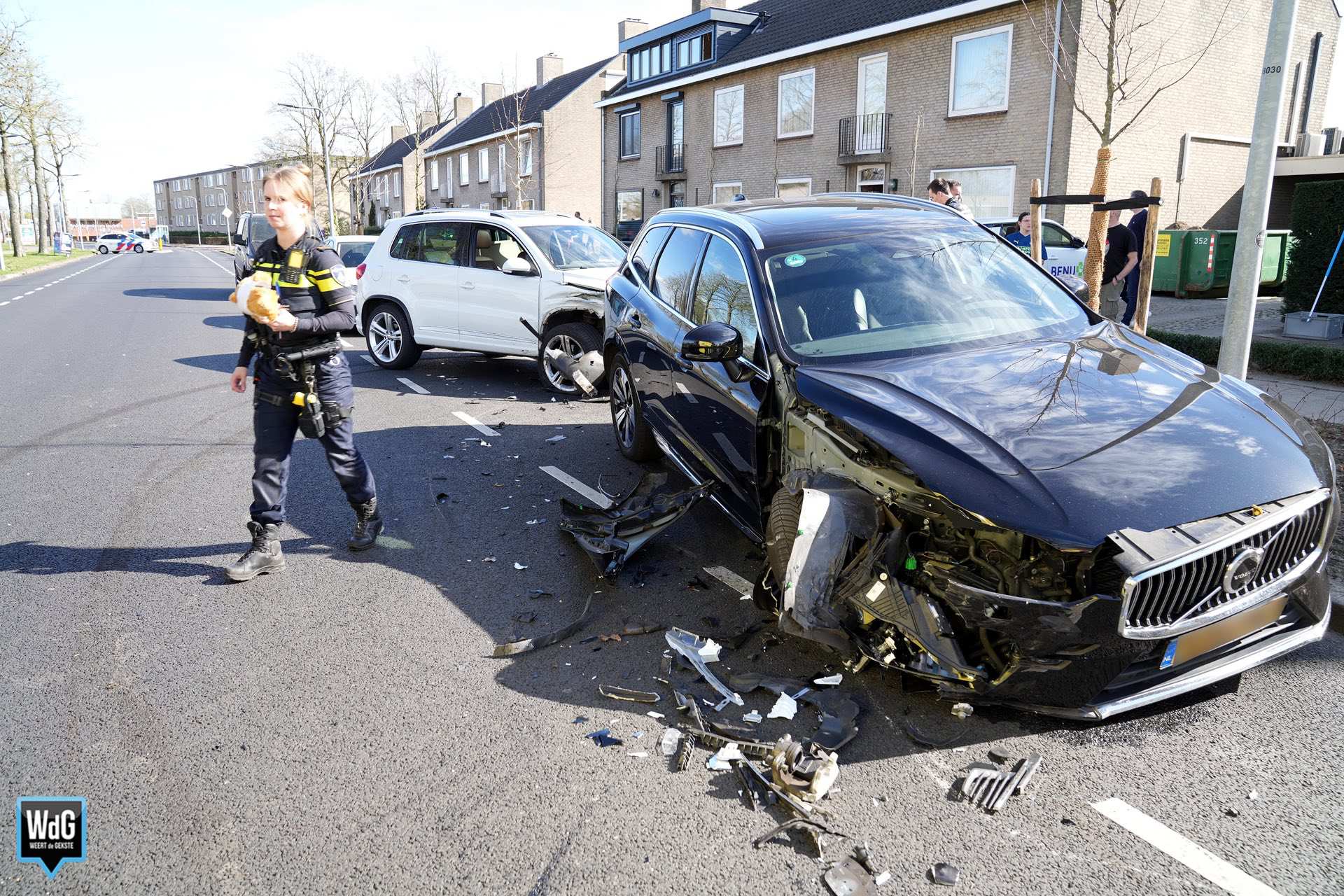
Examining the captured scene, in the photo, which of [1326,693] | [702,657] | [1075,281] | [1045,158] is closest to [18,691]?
[702,657]

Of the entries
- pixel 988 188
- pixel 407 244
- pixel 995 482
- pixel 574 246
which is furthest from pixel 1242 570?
pixel 988 188

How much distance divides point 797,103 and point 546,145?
2065 cm

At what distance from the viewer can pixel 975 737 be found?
3398 millimetres

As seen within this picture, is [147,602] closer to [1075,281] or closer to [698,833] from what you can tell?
[698,833]

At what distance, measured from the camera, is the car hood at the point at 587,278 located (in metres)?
9.44

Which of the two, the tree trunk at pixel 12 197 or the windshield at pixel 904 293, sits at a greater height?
the tree trunk at pixel 12 197

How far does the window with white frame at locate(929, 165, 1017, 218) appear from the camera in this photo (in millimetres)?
21859

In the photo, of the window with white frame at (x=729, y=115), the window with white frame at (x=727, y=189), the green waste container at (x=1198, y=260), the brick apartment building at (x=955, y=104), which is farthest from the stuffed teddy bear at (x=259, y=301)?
the window with white frame at (x=729, y=115)

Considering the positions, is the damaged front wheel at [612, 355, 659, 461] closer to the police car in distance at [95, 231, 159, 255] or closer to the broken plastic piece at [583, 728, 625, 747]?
the broken plastic piece at [583, 728, 625, 747]

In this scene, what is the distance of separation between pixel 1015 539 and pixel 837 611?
757 mm

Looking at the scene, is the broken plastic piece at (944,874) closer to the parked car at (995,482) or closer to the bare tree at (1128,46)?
the parked car at (995,482)

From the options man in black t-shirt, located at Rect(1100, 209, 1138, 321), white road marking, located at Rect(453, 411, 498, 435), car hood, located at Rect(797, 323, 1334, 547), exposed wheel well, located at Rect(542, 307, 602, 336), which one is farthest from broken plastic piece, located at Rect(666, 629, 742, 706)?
man in black t-shirt, located at Rect(1100, 209, 1138, 321)

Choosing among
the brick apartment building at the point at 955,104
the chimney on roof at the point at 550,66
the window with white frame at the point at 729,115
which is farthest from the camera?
the chimney on roof at the point at 550,66

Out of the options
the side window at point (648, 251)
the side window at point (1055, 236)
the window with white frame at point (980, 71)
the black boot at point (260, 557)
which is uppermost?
the window with white frame at point (980, 71)
